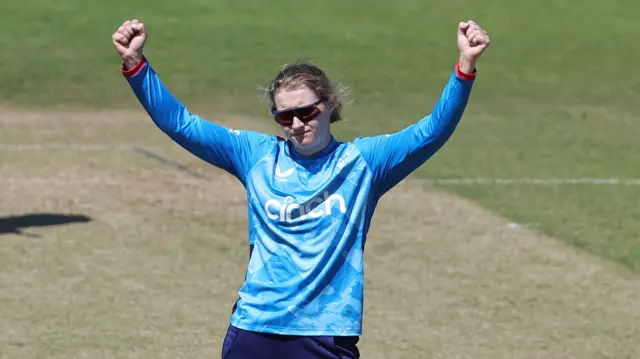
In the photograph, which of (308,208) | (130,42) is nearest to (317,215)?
(308,208)

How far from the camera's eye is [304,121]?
497 cm

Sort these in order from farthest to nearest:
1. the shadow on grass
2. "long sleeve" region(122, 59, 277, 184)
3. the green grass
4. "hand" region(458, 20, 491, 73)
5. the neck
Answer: the green grass < the shadow on grass < "long sleeve" region(122, 59, 277, 184) < the neck < "hand" region(458, 20, 491, 73)

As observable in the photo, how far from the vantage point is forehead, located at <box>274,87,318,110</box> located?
4.98m

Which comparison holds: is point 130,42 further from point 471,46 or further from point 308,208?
point 471,46

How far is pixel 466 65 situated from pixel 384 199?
7.73 metres

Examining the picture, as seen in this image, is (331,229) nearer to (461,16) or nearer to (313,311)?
(313,311)

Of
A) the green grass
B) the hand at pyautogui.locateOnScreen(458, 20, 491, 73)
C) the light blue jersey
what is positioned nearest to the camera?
the hand at pyautogui.locateOnScreen(458, 20, 491, 73)

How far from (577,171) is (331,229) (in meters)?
9.32

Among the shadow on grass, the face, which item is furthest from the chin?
the shadow on grass

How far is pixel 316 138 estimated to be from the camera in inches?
197

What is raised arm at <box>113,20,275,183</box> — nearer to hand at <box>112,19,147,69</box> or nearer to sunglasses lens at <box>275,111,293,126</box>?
hand at <box>112,19,147,69</box>

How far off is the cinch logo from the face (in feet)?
0.71

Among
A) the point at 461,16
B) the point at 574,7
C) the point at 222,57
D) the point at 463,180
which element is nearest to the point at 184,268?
the point at 463,180

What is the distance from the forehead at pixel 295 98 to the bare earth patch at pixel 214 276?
350cm
